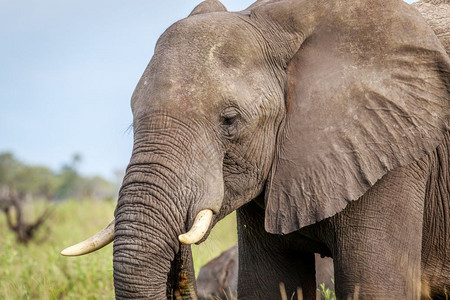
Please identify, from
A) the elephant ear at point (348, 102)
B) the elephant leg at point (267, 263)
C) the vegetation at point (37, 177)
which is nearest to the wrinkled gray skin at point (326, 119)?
the elephant ear at point (348, 102)

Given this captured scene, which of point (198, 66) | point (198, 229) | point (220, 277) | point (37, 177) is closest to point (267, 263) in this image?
point (198, 229)

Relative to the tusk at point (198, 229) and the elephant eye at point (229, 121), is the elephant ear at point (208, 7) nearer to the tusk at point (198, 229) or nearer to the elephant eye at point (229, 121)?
the elephant eye at point (229, 121)

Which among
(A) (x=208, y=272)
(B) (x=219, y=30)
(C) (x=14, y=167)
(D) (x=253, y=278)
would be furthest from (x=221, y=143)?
(C) (x=14, y=167)

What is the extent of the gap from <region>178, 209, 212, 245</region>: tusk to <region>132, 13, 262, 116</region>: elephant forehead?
526mm

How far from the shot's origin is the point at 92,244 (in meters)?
4.11

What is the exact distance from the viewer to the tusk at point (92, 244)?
160 inches

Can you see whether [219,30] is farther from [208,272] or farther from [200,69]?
[208,272]

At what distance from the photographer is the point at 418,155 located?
443 centimetres

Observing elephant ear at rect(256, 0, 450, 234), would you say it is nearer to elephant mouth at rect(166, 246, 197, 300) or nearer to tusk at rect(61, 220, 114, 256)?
elephant mouth at rect(166, 246, 197, 300)

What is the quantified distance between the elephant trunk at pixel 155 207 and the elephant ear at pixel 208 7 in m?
1.12

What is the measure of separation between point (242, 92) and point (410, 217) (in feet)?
3.68

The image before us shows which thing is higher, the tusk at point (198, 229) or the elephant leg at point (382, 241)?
the tusk at point (198, 229)

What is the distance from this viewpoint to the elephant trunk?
3.92m

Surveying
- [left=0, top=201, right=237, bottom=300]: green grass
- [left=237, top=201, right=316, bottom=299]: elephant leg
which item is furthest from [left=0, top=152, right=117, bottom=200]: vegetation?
[left=237, top=201, right=316, bottom=299]: elephant leg
